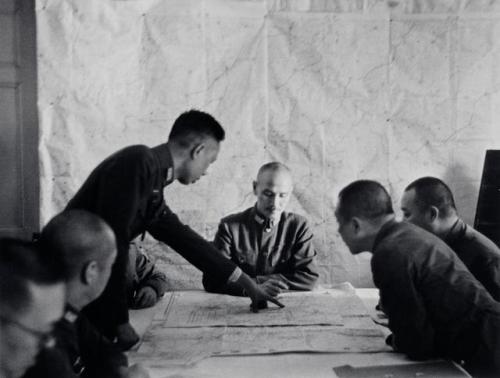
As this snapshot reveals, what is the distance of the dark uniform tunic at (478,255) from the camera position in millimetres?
2264

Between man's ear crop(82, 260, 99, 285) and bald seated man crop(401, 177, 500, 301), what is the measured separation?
1365mm

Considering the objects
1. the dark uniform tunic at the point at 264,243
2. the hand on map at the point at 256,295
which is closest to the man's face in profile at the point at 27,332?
the hand on map at the point at 256,295

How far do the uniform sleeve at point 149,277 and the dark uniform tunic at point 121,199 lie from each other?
0.34m

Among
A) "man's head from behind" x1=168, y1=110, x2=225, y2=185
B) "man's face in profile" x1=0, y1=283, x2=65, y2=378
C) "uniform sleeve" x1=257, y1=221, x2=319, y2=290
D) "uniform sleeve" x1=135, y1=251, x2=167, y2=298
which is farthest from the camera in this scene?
"uniform sleeve" x1=257, y1=221, x2=319, y2=290

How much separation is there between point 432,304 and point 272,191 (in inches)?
46.9

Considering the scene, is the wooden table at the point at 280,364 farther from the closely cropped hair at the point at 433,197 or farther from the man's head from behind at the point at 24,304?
the closely cropped hair at the point at 433,197

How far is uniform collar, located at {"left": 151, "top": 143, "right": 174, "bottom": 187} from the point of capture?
2098 millimetres

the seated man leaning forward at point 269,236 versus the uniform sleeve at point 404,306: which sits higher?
the uniform sleeve at point 404,306

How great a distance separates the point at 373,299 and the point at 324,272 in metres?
1.07

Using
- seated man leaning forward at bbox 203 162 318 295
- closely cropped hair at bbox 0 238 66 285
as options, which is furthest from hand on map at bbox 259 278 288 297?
closely cropped hair at bbox 0 238 66 285

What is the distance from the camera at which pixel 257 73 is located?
3.44 metres

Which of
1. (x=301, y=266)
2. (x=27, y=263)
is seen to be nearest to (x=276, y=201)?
(x=301, y=266)

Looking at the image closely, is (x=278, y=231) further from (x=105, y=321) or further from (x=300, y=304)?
(x=105, y=321)

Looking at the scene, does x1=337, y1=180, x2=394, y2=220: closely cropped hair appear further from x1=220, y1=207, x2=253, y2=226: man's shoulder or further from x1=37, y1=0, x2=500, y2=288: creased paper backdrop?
x1=37, y1=0, x2=500, y2=288: creased paper backdrop
